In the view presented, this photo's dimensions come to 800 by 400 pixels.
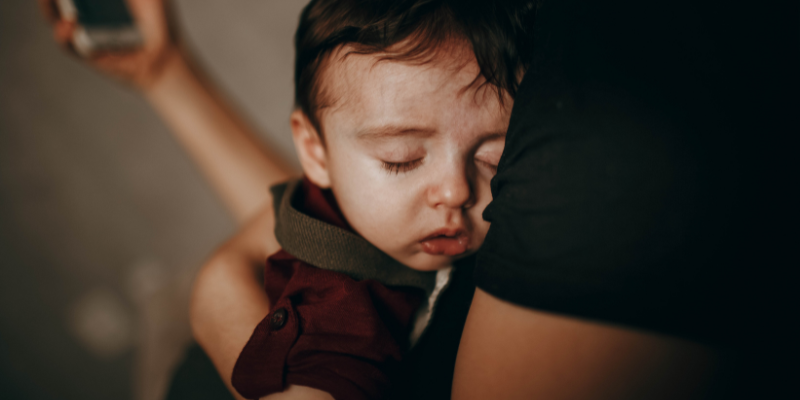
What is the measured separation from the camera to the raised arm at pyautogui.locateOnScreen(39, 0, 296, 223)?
979 mm

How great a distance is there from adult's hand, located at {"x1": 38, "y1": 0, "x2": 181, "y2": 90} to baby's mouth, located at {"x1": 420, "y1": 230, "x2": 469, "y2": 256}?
930 mm

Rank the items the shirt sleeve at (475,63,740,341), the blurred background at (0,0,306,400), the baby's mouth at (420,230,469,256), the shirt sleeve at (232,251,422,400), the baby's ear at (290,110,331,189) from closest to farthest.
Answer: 1. the shirt sleeve at (475,63,740,341)
2. the shirt sleeve at (232,251,422,400)
3. the baby's mouth at (420,230,469,256)
4. the baby's ear at (290,110,331,189)
5. the blurred background at (0,0,306,400)

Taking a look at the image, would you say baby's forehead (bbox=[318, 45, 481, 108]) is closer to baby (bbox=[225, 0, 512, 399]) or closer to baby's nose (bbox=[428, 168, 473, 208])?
baby (bbox=[225, 0, 512, 399])

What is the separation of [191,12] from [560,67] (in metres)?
1.70

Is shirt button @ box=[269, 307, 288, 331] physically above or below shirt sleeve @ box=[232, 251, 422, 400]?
above

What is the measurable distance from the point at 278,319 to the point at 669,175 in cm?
41

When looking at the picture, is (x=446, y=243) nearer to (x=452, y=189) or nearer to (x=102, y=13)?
(x=452, y=189)

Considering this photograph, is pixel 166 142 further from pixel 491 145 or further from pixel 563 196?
pixel 563 196

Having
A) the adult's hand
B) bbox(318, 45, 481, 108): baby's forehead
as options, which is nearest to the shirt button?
bbox(318, 45, 481, 108): baby's forehead

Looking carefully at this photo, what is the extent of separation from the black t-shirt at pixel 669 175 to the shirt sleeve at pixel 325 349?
220 millimetres

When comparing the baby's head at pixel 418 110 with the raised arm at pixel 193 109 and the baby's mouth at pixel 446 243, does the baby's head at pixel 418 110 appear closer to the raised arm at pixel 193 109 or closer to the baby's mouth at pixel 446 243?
the baby's mouth at pixel 446 243

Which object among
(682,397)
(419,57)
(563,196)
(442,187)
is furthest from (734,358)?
(419,57)

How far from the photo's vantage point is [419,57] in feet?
1.59

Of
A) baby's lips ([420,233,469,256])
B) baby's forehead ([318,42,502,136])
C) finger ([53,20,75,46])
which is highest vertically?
finger ([53,20,75,46])
